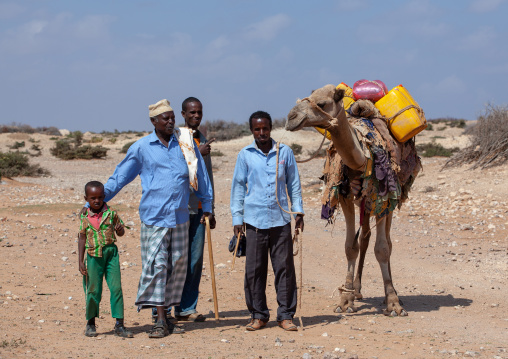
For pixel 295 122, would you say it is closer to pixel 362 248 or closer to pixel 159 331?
pixel 159 331

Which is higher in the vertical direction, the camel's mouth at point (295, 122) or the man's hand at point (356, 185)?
the camel's mouth at point (295, 122)

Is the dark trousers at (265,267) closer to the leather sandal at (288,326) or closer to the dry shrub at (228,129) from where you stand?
the leather sandal at (288,326)

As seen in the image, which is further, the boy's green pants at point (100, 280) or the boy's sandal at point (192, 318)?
the boy's sandal at point (192, 318)

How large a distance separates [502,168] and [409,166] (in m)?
9.48

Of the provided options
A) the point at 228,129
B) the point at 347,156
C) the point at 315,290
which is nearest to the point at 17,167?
the point at 315,290

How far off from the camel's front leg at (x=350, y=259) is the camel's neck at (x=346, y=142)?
2.40ft

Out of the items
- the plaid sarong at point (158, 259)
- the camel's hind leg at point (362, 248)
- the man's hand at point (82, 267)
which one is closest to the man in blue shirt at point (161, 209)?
the plaid sarong at point (158, 259)

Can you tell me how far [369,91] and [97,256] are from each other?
363cm

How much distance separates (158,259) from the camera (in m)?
5.59

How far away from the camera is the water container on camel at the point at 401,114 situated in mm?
7004

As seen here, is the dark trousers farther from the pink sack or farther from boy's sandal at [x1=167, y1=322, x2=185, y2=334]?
the pink sack

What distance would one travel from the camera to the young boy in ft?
18.0

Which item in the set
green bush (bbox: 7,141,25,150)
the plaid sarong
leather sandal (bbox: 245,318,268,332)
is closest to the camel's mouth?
the plaid sarong

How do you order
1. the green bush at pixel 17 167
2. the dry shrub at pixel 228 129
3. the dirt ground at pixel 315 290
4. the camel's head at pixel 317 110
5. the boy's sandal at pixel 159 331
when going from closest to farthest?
1. the dirt ground at pixel 315 290
2. the camel's head at pixel 317 110
3. the boy's sandal at pixel 159 331
4. the green bush at pixel 17 167
5. the dry shrub at pixel 228 129
